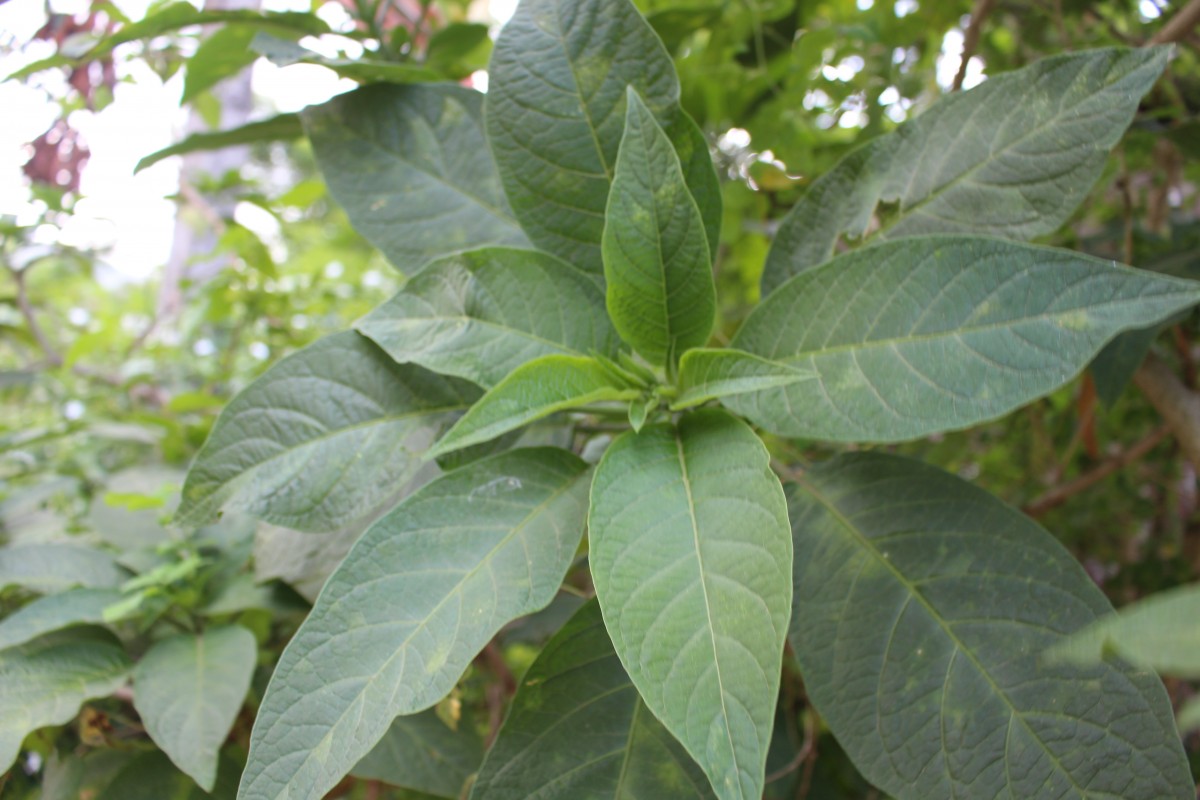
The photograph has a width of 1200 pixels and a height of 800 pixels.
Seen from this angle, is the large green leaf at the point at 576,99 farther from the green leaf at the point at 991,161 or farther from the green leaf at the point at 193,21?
the green leaf at the point at 193,21

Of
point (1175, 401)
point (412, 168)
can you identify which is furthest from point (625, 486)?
point (1175, 401)

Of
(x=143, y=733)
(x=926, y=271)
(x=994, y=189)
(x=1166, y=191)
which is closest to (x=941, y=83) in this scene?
(x=1166, y=191)

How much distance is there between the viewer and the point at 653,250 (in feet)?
2.02

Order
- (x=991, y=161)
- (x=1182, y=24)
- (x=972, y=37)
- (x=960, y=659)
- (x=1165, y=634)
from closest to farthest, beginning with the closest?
(x=1165, y=634) < (x=960, y=659) < (x=991, y=161) < (x=1182, y=24) < (x=972, y=37)

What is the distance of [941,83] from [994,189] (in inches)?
25.1

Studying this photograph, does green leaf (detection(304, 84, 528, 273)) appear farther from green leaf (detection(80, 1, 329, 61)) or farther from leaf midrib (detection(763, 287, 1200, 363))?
leaf midrib (detection(763, 287, 1200, 363))

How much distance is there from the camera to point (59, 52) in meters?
0.95

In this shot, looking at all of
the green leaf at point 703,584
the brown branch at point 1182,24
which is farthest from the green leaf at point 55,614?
the brown branch at point 1182,24

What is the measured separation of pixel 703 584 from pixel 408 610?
0.22 metres

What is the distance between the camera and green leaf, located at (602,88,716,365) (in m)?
0.59

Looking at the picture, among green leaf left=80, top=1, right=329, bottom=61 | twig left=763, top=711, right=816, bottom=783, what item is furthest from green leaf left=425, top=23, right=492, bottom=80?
twig left=763, top=711, right=816, bottom=783

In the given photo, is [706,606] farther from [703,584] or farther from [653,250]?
[653,250]

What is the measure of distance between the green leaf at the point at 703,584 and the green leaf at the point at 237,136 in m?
0.69

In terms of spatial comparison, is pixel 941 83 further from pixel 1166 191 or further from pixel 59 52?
pixel 59 52
